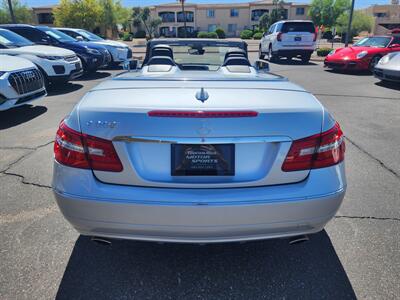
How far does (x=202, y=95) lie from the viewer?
2078 mm

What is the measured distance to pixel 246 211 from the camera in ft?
6.42

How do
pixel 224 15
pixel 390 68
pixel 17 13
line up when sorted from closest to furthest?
pixel 390 68 < pixel 17 13 < pixel 224 15

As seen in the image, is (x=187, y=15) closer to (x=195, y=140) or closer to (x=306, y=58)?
(x=306, y=58)

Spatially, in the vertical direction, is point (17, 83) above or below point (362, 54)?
above

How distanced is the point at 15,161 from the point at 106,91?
9.49 feet

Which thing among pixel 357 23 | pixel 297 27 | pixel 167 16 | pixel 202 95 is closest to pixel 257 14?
pixel 167 16

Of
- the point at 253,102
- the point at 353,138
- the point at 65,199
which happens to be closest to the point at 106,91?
the point at 65,199

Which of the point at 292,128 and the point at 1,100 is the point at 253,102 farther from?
the point at 1,100

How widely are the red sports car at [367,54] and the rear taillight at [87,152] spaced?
42.5ft

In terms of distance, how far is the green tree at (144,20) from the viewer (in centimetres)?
7100

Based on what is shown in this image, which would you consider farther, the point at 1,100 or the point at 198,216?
the point at 1,100

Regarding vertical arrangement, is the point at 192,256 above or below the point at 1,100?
below

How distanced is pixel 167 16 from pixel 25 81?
263 ft

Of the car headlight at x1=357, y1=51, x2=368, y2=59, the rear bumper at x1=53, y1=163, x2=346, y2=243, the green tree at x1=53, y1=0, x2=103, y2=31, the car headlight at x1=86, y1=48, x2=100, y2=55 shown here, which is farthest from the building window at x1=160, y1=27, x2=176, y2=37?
the rear bumper at x1=53, y1=163, x2=346, y2=243
